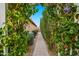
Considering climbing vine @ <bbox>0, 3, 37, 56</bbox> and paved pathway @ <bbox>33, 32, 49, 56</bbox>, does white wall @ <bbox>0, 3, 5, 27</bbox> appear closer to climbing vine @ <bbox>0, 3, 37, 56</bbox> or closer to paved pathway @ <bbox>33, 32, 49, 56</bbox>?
climbing vine @ <bbox>0, 3, 37, 56</bbox>

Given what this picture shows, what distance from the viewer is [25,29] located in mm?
2373

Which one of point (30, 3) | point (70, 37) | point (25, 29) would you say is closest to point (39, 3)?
point (30, 3)

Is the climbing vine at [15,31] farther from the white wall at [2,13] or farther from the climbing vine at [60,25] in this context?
the climbing vine at [60,25]

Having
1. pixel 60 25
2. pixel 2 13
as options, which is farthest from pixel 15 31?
pixel 60 25

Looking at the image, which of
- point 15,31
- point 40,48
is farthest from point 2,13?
point 40,48

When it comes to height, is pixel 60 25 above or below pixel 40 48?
above

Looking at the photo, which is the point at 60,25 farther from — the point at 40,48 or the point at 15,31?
the point at 15,31

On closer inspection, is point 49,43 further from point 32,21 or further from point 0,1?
point 0,1

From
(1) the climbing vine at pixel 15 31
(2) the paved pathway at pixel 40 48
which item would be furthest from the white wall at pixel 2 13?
(2) the paved pathway at pixel 40 48

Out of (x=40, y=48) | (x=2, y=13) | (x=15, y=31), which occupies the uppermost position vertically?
(x=2, y=13)

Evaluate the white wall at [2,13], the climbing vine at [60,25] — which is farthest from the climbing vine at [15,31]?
the climbing vine at [60,25]

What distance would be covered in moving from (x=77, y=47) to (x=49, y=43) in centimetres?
28

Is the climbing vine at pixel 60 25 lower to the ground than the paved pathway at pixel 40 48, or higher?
higher

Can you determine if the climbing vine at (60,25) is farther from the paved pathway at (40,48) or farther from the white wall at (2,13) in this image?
the white wall at (2,13)
